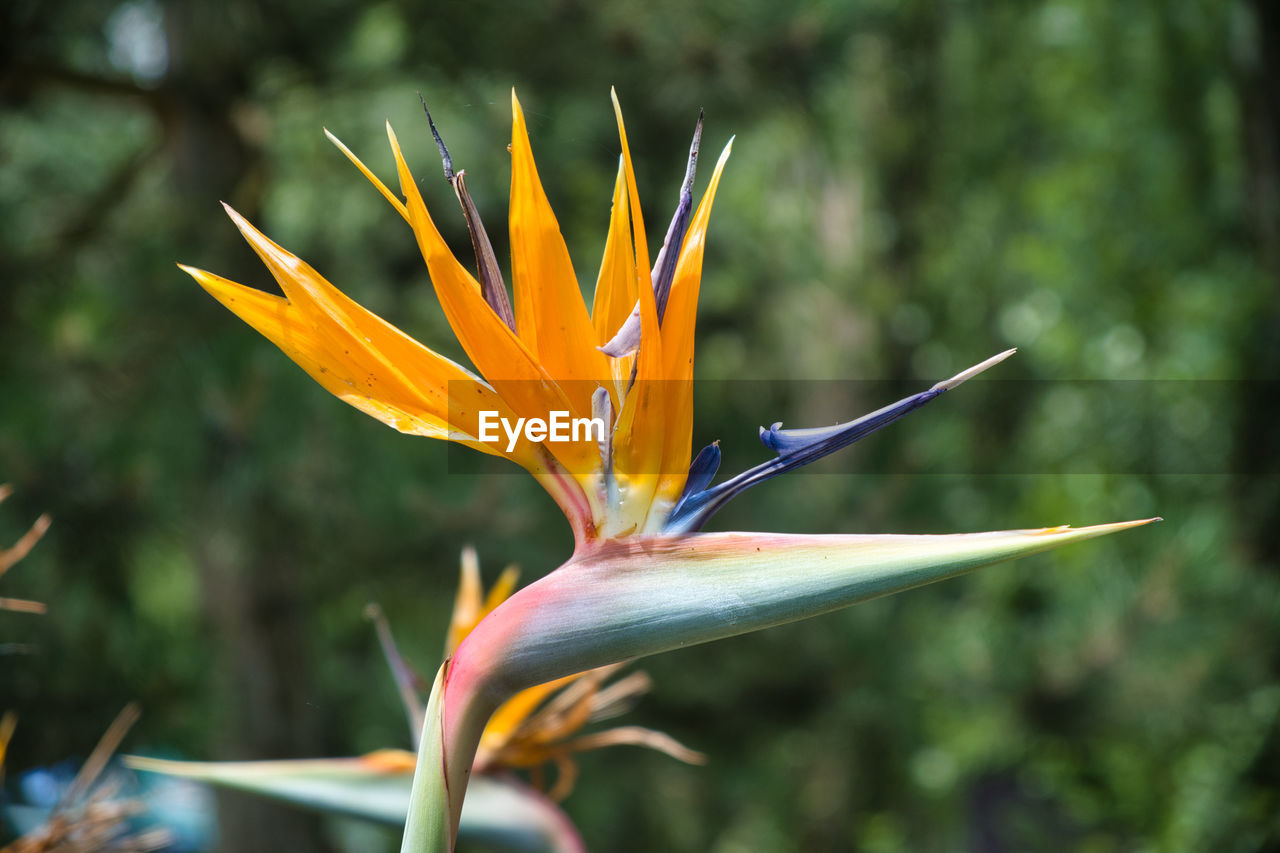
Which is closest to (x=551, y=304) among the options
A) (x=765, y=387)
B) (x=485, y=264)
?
(x=485, y=264)

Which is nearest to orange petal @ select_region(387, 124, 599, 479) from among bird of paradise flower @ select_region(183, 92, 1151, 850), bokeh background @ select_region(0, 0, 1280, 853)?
bird of paradise flower @ select_region(183, 92, 1151, 850)

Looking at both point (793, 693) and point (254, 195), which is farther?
point (793, 693)

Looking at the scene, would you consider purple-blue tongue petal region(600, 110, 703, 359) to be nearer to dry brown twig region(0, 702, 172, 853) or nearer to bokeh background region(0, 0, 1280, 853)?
dry brown twig region(0, 702, 172, 853)

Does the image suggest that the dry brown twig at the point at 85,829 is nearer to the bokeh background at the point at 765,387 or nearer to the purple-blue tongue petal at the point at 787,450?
the purple-blue tongue petal at the point at 787,450

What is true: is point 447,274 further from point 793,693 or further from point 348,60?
point 793,693

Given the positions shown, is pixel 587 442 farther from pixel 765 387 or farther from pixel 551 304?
pixel 765 387

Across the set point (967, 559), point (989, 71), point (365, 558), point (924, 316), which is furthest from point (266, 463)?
point (989, 71)
